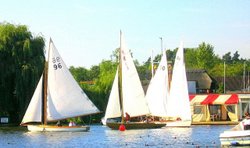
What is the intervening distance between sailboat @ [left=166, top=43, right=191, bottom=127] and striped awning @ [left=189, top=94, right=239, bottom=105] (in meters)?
13.3

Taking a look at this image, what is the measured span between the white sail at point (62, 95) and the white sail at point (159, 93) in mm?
11865

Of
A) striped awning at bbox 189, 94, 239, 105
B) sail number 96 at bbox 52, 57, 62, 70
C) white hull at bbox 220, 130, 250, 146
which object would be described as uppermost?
sail number 96 at bbox 52, 57, 62, 70

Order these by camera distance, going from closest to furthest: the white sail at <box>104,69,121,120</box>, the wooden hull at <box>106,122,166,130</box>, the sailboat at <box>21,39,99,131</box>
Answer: the sailboat at <box>21,39,99,131</box>
the white sail at <box>104,69,121,120</box>
the wooden hull at <box>106,122,166,130</box>

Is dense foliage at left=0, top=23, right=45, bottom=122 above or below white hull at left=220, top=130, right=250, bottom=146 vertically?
above

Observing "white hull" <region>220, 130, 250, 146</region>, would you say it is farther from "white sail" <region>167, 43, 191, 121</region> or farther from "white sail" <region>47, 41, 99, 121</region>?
"white sail" <region>167, 43, 191, 121</region>

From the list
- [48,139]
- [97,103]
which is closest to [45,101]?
[48,139]

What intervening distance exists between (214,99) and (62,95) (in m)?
28.9

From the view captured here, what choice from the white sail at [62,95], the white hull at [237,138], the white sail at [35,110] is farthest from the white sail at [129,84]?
the white hull at [237,138]

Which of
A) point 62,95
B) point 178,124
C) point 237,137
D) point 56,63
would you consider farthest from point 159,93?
point 237,137

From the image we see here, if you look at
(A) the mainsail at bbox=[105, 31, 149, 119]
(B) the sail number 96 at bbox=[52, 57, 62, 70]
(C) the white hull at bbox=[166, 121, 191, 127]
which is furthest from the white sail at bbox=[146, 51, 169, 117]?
(B) the sail number 96 at bbox=[52, 57, 62, 70]

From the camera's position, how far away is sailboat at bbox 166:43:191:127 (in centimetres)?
6738

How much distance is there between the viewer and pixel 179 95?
67.8m

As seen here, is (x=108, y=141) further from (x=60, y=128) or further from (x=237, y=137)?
(x=237, y=137)

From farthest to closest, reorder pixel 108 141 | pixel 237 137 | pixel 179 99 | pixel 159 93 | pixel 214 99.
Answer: pixel 214 99 < pixel 159 93 < pixel 179 99 < pixel 108 141 < pixel 237 137
